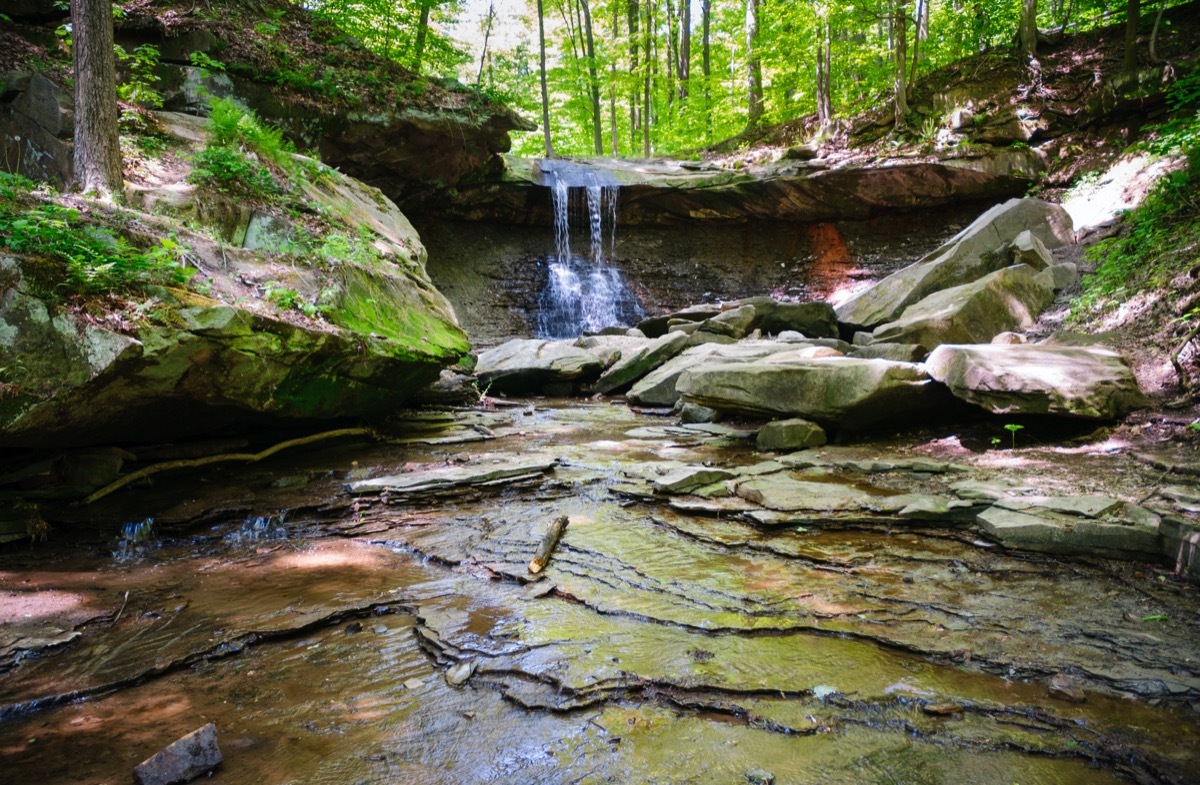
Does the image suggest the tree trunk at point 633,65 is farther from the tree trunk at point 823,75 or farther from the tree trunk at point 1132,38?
the tree trunk at point 1132,38

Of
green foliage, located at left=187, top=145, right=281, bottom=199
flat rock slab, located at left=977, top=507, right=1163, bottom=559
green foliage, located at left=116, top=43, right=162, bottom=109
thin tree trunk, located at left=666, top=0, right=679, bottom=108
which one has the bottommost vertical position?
flat rock slab, located at left=977, top=507, right=1163, bottom=559

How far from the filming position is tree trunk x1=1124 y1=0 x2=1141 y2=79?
11984 mm

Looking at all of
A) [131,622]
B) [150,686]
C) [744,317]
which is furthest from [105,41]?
[744,317]

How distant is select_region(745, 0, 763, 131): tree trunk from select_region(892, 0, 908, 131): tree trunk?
4.39 meters

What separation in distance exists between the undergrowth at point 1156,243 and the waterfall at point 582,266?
11.1 m

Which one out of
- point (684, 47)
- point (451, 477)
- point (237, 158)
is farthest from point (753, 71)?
point (451, 477)

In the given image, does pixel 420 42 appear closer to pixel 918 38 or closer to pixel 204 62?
pixel 204 62

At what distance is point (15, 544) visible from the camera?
4.37 metres

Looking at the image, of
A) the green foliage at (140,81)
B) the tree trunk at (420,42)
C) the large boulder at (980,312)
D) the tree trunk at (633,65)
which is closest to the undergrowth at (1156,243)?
the large boulder at (980,312)

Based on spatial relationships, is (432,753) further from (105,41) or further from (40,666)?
(105,41)

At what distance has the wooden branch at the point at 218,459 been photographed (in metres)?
4.98

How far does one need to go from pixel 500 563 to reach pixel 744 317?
9071 mm

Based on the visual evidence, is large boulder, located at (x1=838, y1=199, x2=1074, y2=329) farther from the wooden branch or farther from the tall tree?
the wooden branch

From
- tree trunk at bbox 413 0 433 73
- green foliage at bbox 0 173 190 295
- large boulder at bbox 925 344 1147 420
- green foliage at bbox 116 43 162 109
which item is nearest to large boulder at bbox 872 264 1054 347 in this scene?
large boulder at bbox 925 344 1147 420
